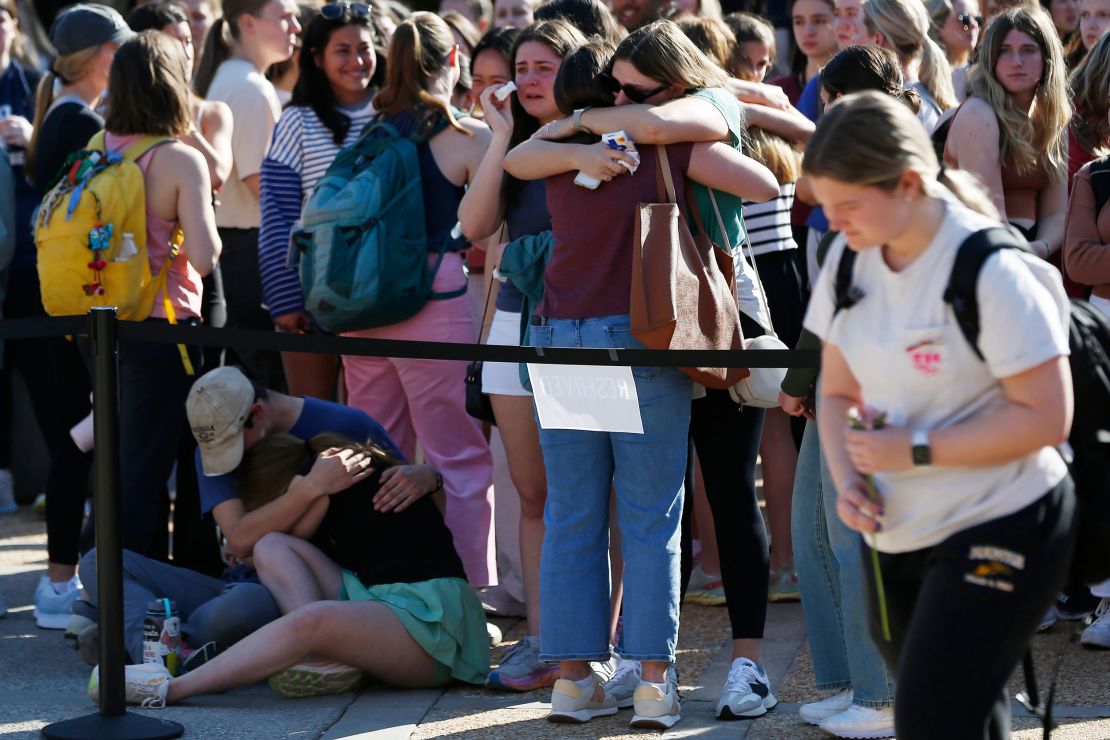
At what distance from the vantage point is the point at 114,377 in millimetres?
4344

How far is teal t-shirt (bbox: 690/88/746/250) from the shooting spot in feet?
14.3

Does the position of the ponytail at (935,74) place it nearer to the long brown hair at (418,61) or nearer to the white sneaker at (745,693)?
the long brown hair at (418,61)

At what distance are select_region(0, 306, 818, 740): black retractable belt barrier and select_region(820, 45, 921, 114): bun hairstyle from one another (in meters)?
1.06

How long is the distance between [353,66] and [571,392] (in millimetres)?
2453

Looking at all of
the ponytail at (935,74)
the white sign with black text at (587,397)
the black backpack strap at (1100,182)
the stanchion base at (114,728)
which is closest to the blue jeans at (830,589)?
the white sign with black text at (587,397)

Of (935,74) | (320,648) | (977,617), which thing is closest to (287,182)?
(320,648)

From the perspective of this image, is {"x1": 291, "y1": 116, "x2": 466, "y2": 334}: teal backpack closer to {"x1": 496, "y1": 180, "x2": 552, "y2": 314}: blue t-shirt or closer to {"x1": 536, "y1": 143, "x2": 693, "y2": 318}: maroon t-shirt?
{"x1": 496, "y1": 180, "x2": 552, "y2": 314}: blue t-shirt

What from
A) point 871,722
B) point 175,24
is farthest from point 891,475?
point 175,24

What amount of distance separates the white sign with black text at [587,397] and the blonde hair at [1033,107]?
1.80m

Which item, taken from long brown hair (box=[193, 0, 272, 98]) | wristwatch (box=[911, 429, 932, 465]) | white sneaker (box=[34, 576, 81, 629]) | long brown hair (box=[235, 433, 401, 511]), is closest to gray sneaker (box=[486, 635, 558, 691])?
long brown hair (box=[235, 433, 401, 511])

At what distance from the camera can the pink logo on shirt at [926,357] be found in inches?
113

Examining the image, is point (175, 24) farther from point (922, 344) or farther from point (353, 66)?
point (922, 344)

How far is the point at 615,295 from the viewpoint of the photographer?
433 cm

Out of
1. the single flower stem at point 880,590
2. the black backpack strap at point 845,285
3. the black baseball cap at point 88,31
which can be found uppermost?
the black baseball cap at point 88,31
